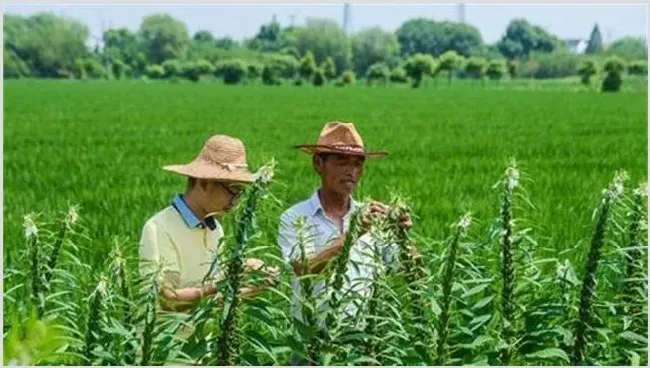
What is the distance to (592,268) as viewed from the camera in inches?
94.0

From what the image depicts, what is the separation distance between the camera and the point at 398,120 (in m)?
10.6

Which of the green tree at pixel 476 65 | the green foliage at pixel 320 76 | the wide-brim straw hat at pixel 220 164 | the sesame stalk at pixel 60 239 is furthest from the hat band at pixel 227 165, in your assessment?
the green foliage at pixel 320 76

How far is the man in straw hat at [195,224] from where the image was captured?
7.55 feet

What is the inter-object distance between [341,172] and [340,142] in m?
0.06

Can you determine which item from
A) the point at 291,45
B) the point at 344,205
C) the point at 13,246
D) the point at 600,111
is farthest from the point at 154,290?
the point at 600,111

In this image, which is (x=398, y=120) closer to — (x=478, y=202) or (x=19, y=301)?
(x=478, y=202)

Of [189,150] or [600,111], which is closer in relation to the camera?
[189,150]

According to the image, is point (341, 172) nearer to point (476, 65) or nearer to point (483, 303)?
point (483, 303)

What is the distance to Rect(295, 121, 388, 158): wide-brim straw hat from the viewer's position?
2.36 m

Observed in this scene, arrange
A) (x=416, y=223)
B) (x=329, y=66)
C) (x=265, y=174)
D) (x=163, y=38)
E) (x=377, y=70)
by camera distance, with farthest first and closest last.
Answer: (x=377, y=70) < (x=329, y=66) < (x=416, y=223) < (x=163, y=38) < (x=265, y=174)

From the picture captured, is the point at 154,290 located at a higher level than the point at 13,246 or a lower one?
higher

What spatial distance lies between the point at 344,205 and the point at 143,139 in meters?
6.93

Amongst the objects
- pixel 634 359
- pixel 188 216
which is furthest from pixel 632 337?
pixel 188 216

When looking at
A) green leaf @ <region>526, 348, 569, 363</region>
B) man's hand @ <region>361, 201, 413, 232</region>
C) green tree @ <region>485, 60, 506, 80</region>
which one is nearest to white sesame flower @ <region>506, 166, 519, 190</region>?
man's hand @ <region>361, 201, 413, 232</region>
